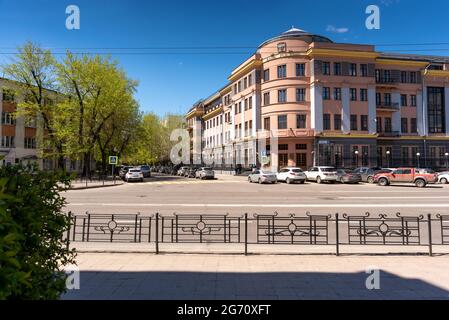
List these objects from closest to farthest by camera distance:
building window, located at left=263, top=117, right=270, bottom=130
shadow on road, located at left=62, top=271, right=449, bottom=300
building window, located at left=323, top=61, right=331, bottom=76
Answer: shadow on road, located at left=62, top=271, right=449, bottom=300, building window, located at left=323, top=61, right=331, bottom=76, building window, located at left=263, top=117, right=270, bottom=130

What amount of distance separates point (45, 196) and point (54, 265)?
69 centimetres

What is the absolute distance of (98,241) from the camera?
8336 mm

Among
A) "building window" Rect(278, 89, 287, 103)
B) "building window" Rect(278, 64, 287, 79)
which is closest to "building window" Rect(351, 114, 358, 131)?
"building window" Rect(278, 89, 287, 103)

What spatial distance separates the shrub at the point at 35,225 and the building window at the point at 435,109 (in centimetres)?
6007

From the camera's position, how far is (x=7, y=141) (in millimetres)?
45062

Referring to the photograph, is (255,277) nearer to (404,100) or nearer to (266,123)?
(266,123)

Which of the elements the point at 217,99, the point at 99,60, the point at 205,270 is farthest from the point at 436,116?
the point at 205,270

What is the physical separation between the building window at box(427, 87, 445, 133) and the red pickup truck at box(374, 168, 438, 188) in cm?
2739

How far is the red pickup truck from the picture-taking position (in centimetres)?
2836

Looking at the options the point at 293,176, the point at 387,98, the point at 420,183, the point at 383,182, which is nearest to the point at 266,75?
the point at 387,98

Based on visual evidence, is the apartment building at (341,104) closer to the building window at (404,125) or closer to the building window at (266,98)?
the building window at (266,98)

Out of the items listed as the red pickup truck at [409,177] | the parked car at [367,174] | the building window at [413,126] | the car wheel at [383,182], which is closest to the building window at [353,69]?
the building window at [413,126]

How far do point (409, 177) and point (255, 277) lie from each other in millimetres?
28897

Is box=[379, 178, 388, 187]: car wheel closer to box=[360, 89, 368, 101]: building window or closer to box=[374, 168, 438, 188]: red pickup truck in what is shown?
box=[374, 168, 438, 188]: red pickup truck
